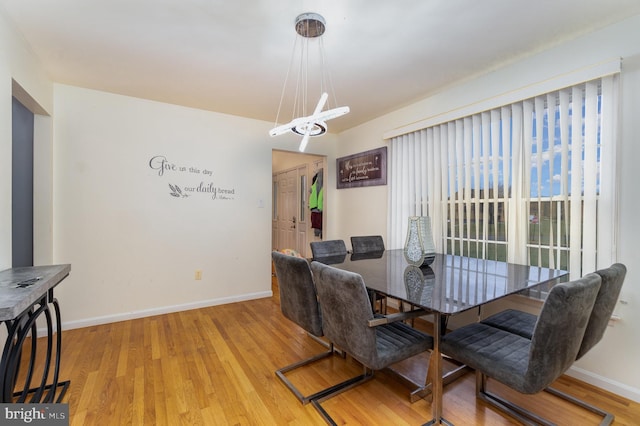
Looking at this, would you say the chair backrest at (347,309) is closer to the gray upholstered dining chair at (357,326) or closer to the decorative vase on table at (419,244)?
the gray upholstered dining chair at (357,326)

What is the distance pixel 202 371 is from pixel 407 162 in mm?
2820

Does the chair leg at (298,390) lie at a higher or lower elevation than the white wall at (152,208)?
lower

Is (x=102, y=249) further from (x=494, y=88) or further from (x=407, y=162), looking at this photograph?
(x=494, y=88)

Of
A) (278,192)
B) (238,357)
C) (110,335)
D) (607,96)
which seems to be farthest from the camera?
(278,192)

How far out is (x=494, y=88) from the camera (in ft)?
8.16

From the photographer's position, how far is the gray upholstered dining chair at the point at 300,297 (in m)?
1.81

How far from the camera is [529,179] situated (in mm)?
2279

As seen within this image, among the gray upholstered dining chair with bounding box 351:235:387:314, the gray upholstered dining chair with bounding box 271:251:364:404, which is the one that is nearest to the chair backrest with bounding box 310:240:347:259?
the gray upholstered dining chair with bounding box 351:235:387:314

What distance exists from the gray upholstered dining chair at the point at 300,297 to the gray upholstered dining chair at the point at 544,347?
0.76 m

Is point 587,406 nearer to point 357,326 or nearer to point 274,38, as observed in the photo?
point 357,326

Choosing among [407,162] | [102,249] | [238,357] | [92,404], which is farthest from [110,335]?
[407,162]

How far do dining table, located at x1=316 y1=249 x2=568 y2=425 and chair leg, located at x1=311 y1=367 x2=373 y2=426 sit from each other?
0.43m

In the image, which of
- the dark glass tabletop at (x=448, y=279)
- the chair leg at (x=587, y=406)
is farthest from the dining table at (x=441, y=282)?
the chair leg at (x=587, y=406)

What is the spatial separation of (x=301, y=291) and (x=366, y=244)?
1.41m
